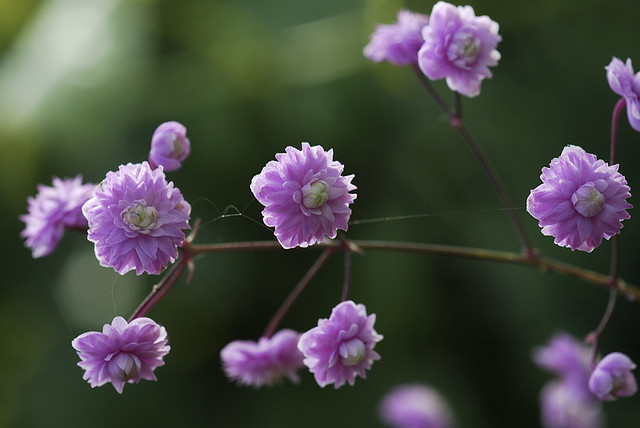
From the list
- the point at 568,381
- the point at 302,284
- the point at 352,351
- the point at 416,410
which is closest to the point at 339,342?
the point at 352,351

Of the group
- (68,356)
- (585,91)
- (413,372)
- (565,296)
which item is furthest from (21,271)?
(585,91)

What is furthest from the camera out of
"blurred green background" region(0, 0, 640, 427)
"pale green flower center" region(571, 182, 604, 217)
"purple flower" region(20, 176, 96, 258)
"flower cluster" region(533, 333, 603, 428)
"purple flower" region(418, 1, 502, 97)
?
"blurred green background" region(0, 0, 640, 427)

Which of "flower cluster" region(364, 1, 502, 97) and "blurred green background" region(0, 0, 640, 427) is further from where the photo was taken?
"blurred green background" region(0, 0, 640, 427)

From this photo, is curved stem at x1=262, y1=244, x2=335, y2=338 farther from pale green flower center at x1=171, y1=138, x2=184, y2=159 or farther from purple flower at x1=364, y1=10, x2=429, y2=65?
purple flower at x1=364, y1=10, x2=429, y2=65

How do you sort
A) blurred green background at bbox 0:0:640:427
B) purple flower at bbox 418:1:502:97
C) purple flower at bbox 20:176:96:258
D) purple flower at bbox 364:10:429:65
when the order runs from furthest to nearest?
1. blurred green background at bbox 0:0:640:427
2. purple flower at bbox 364:10:429:65
3. purple flower at bbox 20:176:96:258
4. purple flower at bbox 418:1:502:97

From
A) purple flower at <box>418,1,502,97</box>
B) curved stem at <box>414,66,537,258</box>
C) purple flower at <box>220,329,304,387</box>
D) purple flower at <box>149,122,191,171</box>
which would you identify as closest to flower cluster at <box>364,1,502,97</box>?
purple flower at <box>418,1,502,97</box>

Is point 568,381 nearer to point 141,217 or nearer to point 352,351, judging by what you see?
point 352,351

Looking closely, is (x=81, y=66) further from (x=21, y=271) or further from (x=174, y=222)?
(x=174, y=222)

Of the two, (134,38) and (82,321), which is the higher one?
(134,38)
